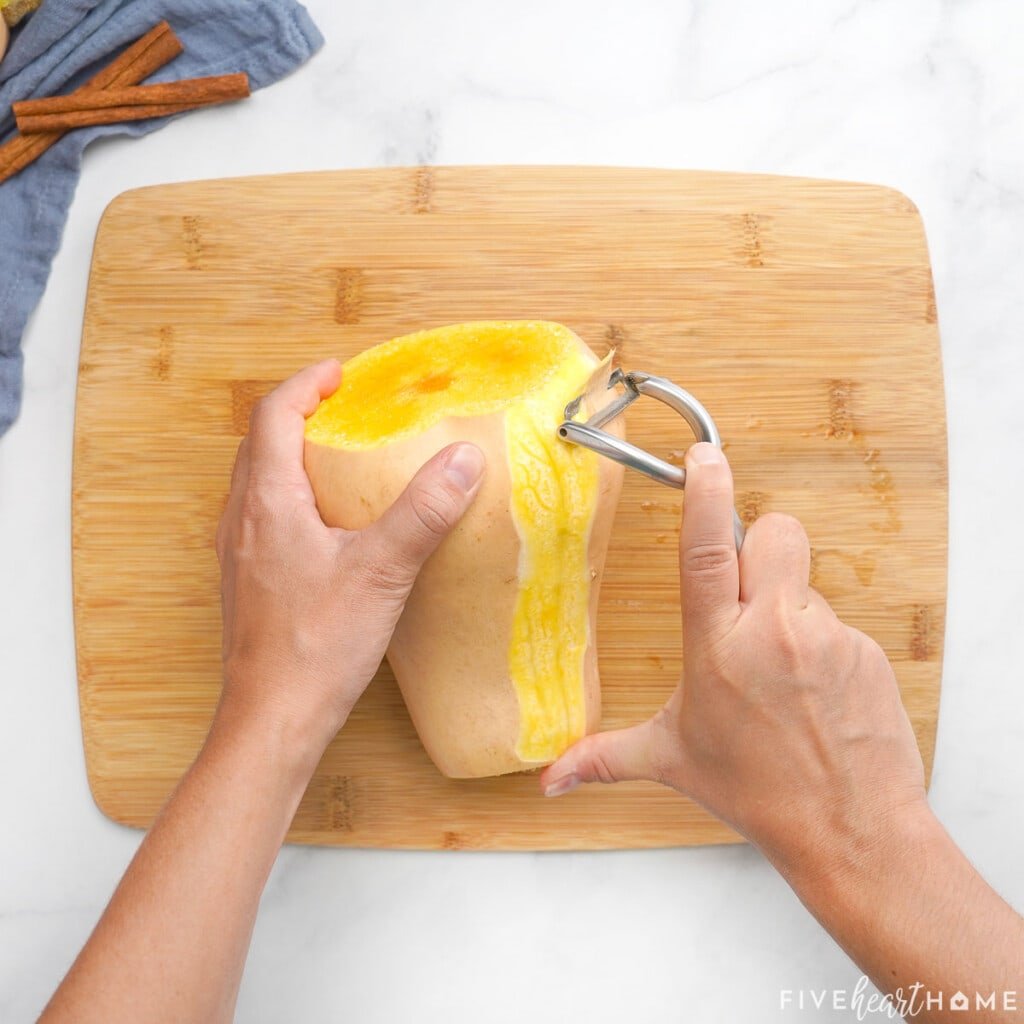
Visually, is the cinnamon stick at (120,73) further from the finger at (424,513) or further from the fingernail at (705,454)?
the fingernail at (705,454)

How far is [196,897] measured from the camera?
112cm

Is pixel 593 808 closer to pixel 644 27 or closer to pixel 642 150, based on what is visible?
pixel 642 150

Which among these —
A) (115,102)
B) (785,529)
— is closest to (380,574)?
(785,529)

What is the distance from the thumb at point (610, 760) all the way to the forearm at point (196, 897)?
32 cm

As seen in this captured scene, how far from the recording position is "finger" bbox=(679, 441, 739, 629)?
1090 mm

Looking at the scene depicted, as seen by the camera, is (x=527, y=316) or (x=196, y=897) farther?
(x=527, y=316)

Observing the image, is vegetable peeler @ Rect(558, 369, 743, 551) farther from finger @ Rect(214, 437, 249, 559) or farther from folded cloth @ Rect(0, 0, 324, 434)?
folded cloth @ Rect(0, 0, 324, 434)

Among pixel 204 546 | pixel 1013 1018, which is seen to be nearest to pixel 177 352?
pixel 204 546

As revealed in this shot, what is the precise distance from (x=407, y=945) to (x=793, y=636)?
0.75 metres

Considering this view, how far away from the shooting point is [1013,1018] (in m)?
1.03

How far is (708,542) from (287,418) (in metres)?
0.53

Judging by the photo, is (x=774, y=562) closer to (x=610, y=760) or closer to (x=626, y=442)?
Result: (x=626, y=442)

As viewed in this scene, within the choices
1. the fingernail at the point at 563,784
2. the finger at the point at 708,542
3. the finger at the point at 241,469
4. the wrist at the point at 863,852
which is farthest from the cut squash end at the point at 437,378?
the wrist at the point at 863,852

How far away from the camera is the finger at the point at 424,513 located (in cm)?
111
